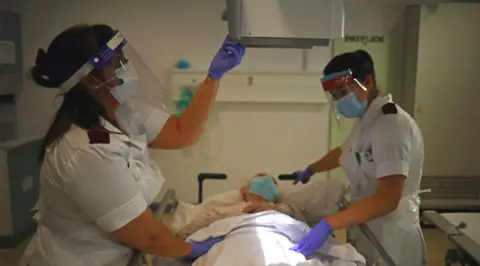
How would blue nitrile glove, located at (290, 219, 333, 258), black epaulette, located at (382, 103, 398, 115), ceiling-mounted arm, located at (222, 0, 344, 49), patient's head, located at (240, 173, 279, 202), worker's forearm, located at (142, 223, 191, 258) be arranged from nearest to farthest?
ceiling-mounted arm, located at (222, 0, 344, 49) < worker's forearm, located at (142, 223, 191, 258) < blue nitrile glove, located at (290, 219, 333, 258) < black epaulette, located at (382, 103, 398, 115) < patient's head, located at (240, 173, 279, 202)

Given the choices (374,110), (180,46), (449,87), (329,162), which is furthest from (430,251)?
(180,46)

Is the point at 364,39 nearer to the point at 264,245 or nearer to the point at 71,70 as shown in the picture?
the point at 264,245

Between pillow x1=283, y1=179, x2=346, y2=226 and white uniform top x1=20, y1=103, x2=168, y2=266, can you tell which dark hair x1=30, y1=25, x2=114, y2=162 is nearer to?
white uniform top x1=20, y1=103, x2=168, y2=266

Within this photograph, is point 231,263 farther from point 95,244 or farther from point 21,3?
point 21,3

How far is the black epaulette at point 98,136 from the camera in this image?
Answer: 4.60ft

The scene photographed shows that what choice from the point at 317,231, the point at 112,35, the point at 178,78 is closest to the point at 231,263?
the point at 317,231

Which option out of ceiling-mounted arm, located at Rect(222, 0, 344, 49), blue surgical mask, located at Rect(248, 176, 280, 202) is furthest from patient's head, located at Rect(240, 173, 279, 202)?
ceiling-mounted arm, located at Rect(222, 0, 344, 49)

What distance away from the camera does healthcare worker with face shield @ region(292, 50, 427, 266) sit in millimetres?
1812

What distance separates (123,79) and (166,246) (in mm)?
571

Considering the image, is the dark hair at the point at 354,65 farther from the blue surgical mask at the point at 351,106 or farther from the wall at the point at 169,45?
the wall at the point at 169,45

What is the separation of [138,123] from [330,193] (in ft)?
3.27

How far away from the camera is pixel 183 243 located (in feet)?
5.26

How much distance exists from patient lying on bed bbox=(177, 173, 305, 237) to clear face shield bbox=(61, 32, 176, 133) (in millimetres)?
511

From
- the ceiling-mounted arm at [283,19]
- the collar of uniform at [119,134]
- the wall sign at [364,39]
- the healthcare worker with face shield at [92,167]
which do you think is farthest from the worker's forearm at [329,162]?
the wall sign at [364,39]
